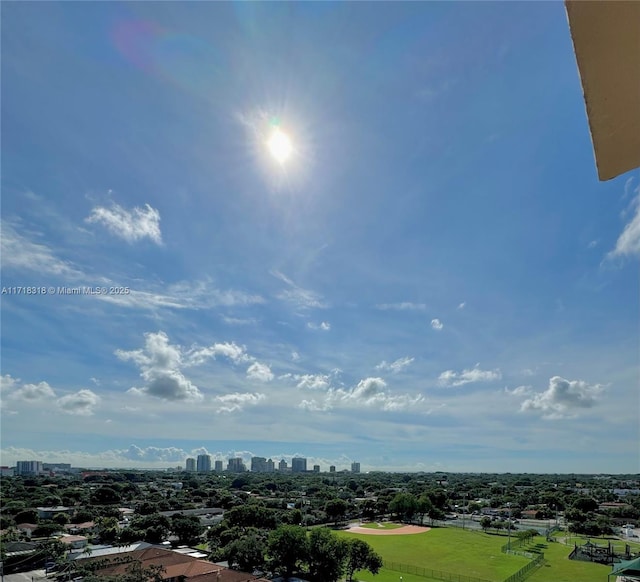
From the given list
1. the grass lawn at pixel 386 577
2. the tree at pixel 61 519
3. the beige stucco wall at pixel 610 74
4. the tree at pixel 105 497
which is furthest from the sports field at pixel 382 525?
the beige stucco wall at pixel 610 74

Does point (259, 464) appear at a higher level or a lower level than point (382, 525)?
higher

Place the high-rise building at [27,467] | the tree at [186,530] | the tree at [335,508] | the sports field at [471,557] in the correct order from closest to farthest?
1. the sports field at [471,557]
2. the tree at [186,530]
3. the tree at [335,508]
4. the high-rise building at [27,467]

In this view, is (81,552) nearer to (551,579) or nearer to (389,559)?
(389,559)

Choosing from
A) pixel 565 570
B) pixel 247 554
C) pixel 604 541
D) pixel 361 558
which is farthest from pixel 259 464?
pixel 361 558

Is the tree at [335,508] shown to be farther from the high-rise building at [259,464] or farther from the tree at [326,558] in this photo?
the high-rise building at [259,464]

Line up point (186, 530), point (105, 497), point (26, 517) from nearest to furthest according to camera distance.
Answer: point (186, 530)
point (26, 517)
point (105, 497)

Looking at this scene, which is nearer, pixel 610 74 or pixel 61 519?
pixel 610 74

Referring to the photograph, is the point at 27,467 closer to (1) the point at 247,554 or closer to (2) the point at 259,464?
(2) the point at 259,464
